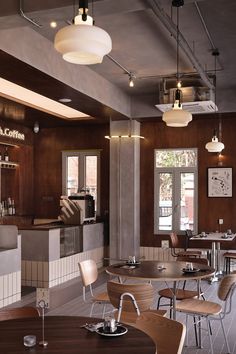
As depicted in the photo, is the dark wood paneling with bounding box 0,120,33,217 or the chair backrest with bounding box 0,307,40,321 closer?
the chair backrest with bounding box 0,307,40,321

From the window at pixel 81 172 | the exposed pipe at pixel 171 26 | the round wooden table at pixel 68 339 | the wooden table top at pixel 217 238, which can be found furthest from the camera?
the window at pixel 81 172

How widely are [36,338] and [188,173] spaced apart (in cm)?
723

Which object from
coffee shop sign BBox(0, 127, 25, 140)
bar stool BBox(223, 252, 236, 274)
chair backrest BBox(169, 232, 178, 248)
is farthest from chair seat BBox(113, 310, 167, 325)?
coffee shop sign BBox(0, 127, 25, 140)

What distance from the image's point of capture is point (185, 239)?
9.34 m

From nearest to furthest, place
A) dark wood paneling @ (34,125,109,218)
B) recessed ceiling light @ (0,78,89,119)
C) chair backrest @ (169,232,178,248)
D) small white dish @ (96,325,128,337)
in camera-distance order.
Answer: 1. small white dish @ (96,325,128,337)
2. recessed ceiling light @ (0,78,89,119)
3. chair backrest @ (169,232,178,248)
4. dark wood paneling @ (34,125,109,218)

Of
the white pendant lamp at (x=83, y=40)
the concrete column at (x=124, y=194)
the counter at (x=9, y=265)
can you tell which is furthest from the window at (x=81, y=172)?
the white pendant lamp at (x=83, y=40)

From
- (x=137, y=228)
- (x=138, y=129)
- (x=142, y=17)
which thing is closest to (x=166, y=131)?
(x=138, y=129)

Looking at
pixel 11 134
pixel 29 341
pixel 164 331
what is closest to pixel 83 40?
pixel 29 341

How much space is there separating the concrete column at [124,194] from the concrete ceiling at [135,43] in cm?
82

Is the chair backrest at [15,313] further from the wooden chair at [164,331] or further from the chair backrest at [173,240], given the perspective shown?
the chair backrest at [173,240]

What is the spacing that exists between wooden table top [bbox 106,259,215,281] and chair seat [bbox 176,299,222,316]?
11.9 inches

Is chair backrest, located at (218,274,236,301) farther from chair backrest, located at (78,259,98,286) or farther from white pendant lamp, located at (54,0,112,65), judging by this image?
white pendant lamp, located at (54,0,112,65)

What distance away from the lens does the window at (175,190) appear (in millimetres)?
9406

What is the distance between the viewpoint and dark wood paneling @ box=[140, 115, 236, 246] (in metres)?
9.15
